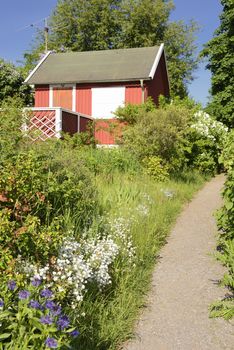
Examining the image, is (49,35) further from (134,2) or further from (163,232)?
(163,232)

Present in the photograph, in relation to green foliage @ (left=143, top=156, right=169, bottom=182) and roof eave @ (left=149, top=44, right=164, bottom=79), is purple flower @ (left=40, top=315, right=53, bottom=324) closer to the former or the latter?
green foliage @ (left=143, top=156, right=169, bottom=182)

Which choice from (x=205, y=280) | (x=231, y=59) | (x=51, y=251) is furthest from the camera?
(x=231, y=59)

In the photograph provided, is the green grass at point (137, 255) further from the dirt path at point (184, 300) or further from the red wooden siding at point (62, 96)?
the red wooden siding at point (62, 96)

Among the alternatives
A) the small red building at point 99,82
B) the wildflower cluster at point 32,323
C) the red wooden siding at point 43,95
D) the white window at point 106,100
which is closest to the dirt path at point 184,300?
the wildflower cluster at point 32,323

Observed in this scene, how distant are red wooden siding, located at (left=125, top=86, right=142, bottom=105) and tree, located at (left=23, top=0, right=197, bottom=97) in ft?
66.2

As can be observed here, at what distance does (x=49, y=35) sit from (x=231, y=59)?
29.3m

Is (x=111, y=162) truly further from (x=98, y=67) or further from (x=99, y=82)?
(x=98, y=67)

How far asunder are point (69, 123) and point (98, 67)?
8.93 m

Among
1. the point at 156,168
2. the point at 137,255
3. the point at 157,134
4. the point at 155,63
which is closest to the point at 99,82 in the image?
the point at 155,63

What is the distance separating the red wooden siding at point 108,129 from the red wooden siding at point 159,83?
143 inches

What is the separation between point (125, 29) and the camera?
143 feet

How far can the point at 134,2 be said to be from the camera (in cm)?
4416

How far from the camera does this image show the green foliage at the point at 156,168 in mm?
12193

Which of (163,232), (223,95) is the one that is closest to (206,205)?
(163,232)
